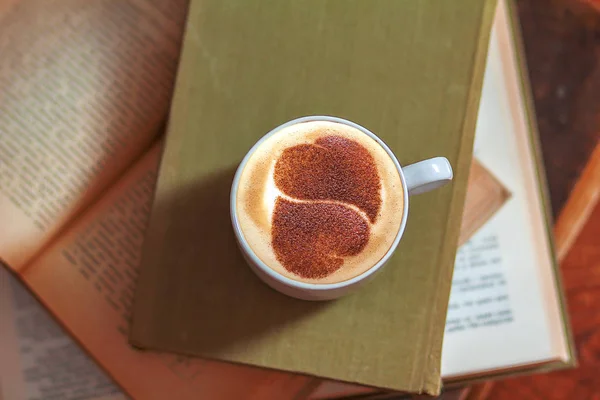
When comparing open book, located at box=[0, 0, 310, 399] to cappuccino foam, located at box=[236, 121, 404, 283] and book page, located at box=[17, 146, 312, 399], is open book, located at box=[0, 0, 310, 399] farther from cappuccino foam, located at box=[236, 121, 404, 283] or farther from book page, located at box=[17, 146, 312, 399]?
cappuccino foam, located at box=[236, 121, 404, 283]

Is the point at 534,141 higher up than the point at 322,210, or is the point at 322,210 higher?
the point at 322,210

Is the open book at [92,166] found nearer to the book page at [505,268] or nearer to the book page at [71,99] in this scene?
the book page at [71,99]

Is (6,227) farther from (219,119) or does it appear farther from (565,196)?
(565,196)

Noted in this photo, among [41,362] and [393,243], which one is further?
[41,362]

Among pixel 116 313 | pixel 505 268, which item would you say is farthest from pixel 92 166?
pixel 505 268

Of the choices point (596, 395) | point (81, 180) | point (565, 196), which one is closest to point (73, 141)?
point (81, 180)

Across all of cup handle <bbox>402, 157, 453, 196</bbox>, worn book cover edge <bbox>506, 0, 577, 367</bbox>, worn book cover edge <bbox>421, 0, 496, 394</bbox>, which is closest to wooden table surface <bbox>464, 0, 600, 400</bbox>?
worn book cover edge <bbox>506, 0, 577, 367</bbox>

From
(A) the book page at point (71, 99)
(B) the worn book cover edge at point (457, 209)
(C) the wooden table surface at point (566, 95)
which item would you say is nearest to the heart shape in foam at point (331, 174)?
(B) the worn book cover edge at point (457, 209)

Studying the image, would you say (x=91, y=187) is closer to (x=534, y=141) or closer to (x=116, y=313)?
(x=116, y=313)
